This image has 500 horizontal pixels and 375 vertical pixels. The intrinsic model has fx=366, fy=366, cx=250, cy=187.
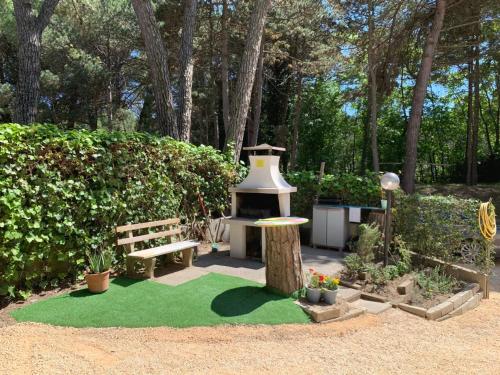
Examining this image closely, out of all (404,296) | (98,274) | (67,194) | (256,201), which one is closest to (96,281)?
(98,274)

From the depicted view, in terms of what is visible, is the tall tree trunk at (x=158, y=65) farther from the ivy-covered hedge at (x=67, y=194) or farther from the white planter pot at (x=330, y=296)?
the white planter pot at (x=330, y=296)

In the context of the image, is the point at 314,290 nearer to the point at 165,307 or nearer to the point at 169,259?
the point at 165,307

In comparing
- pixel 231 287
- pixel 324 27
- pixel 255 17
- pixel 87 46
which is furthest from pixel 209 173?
pixel 87 46

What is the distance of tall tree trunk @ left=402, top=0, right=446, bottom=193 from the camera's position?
1051cm

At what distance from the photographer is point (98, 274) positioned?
4688 mm

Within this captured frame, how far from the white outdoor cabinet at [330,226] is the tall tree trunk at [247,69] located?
108 inches

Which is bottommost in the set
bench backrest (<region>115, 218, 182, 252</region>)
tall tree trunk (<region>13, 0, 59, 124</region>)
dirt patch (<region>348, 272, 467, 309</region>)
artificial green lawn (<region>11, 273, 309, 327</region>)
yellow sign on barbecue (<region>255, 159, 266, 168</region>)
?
dirt patch (<region>348, 272, 467, 309</region>)

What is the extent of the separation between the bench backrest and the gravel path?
1687 mm

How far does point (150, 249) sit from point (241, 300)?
176cm

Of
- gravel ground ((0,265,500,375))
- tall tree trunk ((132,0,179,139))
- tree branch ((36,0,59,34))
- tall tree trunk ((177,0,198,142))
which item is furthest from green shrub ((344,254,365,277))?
tree branch ((36,0,59,34))

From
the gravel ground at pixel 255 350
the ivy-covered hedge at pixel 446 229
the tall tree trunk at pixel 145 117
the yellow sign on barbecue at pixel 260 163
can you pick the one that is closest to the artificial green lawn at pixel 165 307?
the gravel ground at pixel 255 350

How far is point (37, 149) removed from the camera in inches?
177

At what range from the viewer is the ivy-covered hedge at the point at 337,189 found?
25.8 ft

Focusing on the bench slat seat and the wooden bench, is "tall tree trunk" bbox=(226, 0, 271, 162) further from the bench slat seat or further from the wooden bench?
the bench slat seat
